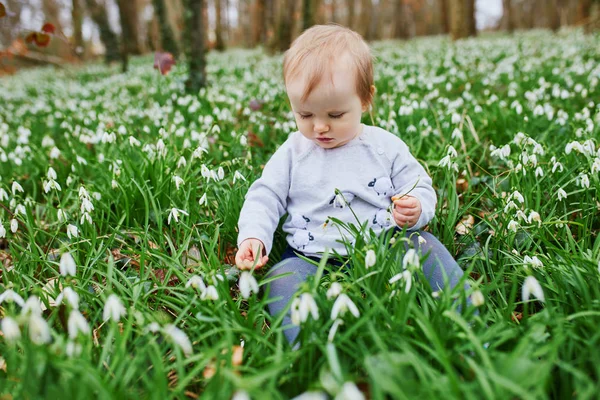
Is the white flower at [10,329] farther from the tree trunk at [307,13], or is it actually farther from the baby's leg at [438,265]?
the tree trunk at [307,13]

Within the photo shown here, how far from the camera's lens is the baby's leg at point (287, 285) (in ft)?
5.89

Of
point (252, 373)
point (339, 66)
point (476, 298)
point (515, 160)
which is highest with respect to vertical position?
point (339, 66)

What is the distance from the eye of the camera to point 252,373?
59.5 inches

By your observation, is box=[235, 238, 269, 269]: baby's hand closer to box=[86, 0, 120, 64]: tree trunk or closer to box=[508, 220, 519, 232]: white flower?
box=[508, 220, 519, 232]: white flower

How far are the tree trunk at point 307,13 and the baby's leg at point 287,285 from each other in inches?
475

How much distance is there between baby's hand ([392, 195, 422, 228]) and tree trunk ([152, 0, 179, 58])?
38.6 feet

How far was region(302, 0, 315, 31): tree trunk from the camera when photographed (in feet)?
43.3

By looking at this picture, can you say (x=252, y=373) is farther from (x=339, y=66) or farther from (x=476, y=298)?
(x=339, y=66)

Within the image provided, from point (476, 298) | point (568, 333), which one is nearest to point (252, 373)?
point (476, 298)

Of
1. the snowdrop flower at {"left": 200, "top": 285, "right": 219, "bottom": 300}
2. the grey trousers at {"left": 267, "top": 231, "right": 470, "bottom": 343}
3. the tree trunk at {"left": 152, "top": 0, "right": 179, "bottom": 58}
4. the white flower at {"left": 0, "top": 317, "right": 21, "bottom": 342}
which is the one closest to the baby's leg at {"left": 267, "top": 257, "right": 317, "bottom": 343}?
the grey trousers at {"left": 267, "top": 231, "right": 470, "bottom": 343}

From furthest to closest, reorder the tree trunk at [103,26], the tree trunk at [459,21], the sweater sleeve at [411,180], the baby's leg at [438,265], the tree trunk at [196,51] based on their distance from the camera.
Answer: the tree trunk at [459,21] → the tree trunk at [103,26] → the tree trunk at [196,51] → the sweater sleeve at [411,180] → the baby's leg at [438,265]

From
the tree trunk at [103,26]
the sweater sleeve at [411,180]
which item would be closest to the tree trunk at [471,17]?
the tree trunk at [103,26]

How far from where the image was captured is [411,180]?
2.35 metres

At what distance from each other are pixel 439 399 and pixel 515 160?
2.01m
